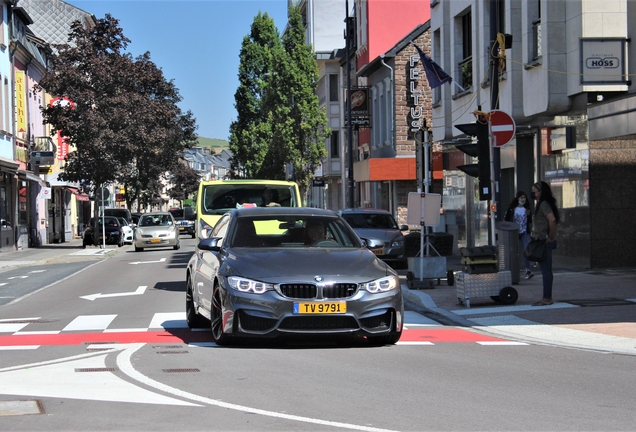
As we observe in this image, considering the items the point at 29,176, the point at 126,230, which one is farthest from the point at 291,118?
the point at 29,176

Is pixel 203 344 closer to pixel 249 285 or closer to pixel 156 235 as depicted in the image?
pixel 249 285

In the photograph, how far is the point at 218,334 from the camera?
32.6 feet

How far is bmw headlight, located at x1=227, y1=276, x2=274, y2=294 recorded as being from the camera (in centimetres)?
927

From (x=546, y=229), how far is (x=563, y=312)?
4.37 feet

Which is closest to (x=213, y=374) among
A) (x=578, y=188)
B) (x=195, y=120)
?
(x=578, y=188)

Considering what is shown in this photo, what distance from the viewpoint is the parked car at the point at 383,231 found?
77.3 feet

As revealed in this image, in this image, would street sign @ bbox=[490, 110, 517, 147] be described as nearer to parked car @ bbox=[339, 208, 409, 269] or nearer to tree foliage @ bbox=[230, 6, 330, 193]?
parked car @ bbox=[339, 208, 409, 269]

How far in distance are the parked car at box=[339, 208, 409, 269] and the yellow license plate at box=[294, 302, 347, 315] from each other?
12992 millimetres

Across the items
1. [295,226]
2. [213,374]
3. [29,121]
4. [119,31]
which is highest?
[119,31]

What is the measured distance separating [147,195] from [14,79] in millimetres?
35326

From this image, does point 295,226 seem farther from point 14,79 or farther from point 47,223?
point 47,223

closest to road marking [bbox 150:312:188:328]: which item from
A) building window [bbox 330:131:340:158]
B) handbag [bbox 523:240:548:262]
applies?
handbag [bbox 523:240:548:262]

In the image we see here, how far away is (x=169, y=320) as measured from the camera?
43.3ft

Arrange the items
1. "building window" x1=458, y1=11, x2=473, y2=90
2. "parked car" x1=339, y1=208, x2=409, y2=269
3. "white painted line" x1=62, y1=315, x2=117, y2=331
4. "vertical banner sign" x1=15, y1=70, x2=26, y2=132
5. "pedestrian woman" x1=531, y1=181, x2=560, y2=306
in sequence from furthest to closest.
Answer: "vertical banner sign" x1=15, y1=70, x2=26, y2=132 → "building window" x1=458, y1=11, x2=473, y2=90 → "parked car" x1=339, y1=208, x2=409, y2=269 → "pedestrian woman" x1=531, y1=181, x2=560, y2=306 → "white painted line" x1=62, y1=315, x2=117, y2=331
